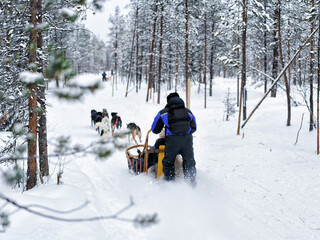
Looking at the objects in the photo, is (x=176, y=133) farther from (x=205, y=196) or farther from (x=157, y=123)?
(x=205, y=196)

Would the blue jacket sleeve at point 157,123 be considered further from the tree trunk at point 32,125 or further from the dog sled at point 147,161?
the tree trunk at point 32,125

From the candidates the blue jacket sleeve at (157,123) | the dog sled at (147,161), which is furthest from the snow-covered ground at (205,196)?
the blue jacket sleeve at (157,123)

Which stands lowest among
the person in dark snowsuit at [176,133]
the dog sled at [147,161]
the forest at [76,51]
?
the dog sled at [147,161]

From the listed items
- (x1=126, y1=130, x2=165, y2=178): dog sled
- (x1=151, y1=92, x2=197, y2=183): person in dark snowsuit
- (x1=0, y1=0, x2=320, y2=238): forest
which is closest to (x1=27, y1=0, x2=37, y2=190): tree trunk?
(x1=0, y1=0, x2=320, y2=238): forest

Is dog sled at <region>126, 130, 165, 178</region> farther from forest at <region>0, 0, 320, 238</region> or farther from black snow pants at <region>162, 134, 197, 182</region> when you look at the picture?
forest at <region>0, 0, 320, 238</region>

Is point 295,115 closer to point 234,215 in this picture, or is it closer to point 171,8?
point 234,215

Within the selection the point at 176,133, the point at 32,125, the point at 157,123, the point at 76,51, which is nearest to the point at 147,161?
the point at 157,123

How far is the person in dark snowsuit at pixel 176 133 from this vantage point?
4547 mm

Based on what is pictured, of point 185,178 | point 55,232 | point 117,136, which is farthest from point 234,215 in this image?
point 117,136

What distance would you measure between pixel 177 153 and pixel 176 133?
46 centimetres

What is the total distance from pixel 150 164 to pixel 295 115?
9802 mm

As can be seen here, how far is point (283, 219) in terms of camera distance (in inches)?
163

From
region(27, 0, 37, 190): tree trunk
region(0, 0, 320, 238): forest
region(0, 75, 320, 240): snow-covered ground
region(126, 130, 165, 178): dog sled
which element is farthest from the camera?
region(126, 130, 165, 178): dog sled

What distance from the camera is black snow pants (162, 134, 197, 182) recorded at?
15.3 feet
